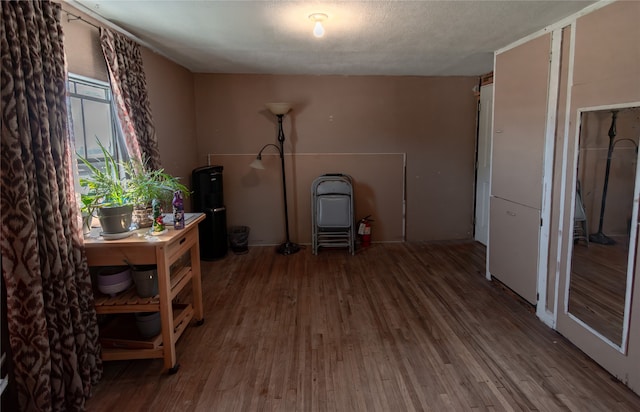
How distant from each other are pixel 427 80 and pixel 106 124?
3.79 metres

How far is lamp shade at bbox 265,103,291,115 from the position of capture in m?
4.38

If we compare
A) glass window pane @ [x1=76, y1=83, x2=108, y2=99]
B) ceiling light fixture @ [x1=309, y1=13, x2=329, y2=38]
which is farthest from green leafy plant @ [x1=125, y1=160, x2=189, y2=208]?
ceiling light fixture @ [x1=309, y1=13, x2=329, y2=38]

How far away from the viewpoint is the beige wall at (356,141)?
4703 mm

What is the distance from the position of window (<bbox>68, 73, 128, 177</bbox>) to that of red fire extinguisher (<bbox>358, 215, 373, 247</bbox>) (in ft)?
9.62

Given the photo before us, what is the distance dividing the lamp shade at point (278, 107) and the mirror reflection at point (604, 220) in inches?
118

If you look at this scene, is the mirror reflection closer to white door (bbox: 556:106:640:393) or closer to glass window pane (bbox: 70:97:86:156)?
white door (bbox: 556:106:640:393)

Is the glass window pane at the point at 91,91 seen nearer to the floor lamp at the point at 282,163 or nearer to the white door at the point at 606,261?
the floor lamp at the point at 282,163

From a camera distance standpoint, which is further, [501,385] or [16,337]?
[501,385]

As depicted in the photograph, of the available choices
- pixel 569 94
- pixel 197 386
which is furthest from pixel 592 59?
pixel 197 386

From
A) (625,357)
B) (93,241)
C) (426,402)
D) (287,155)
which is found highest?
(287,155)

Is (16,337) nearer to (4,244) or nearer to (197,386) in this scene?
(4,244)

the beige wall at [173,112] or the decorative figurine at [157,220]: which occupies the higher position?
the beige wall at [173,112]

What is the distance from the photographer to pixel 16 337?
1669mm

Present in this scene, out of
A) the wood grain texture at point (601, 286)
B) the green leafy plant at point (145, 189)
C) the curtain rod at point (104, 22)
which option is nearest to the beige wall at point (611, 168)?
the wood grain texture at point (601, 286)
